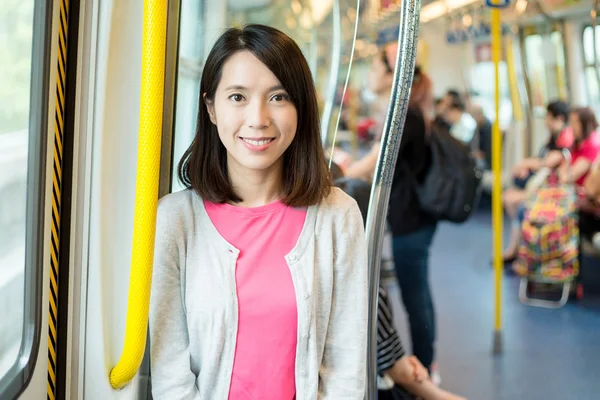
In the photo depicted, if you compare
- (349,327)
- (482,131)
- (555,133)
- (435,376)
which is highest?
(482,131)

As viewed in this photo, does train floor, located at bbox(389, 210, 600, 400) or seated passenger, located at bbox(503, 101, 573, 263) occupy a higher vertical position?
seated passenger, located at bbox(503, 101, 573, 263)

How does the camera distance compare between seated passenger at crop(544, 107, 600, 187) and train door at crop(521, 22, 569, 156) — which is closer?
seated passenger at crop(544, 107, 600, 187)

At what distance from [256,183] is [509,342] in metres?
3.51

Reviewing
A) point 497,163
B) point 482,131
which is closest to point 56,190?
point 497,163

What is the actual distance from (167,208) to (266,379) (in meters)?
0.38

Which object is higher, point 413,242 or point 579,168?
point 579,168

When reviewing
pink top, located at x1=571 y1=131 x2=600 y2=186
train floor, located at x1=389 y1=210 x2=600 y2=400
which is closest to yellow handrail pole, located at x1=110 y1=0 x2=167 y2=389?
train floor, located at x1=389 y1=210 x2=600 y2=400

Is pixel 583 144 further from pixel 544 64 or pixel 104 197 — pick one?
pixel 104 197

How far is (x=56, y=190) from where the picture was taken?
1.40 meters

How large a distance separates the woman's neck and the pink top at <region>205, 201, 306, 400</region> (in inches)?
0.9

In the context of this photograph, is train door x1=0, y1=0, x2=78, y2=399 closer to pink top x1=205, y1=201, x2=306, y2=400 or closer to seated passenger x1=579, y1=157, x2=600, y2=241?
pink top x1=205, y1=201, x2=306, y2=400

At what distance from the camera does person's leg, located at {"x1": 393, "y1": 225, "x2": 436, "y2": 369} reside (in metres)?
3.62

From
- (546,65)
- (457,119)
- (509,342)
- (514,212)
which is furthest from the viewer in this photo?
(457,119)

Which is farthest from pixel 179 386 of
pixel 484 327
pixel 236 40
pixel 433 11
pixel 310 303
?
pixel 433 11
